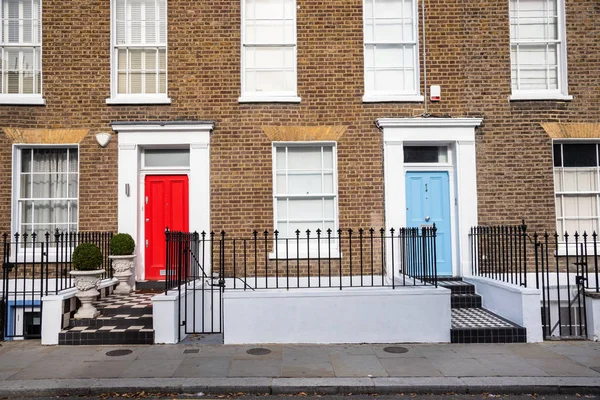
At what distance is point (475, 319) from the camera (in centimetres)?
882

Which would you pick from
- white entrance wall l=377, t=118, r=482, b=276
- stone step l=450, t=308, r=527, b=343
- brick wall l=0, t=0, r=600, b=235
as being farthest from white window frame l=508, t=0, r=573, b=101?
stone step l=450, t=308, r=527, b=343

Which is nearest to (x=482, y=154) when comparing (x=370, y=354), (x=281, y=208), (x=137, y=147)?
(x=281, y=208)

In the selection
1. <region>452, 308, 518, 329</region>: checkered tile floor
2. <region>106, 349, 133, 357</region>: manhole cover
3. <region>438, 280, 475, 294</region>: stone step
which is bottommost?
<region>106, 349, 133, 357</region>: manhole cover

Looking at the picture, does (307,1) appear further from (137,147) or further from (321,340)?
(321,340)

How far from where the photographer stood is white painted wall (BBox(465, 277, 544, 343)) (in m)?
8.24

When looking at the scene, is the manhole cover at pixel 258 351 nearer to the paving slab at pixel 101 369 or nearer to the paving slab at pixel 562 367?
the paving slab at pixel 101 369

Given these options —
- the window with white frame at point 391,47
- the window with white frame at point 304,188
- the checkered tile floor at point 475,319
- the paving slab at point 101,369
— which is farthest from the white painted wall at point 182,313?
the window with white frame at point 391,47

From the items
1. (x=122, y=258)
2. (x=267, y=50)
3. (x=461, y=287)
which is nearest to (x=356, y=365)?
(x=461, y=287)

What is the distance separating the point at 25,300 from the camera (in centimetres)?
942

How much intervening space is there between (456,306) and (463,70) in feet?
15.8

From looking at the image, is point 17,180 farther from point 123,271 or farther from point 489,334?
point 489,334

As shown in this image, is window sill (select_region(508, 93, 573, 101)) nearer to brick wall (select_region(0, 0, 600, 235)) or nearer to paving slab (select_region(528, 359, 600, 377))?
brick wall (select_region(0, 0, 600, 235))

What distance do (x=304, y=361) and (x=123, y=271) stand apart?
4823 millimetres

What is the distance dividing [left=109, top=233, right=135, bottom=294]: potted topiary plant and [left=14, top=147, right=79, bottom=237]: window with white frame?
1.41m
